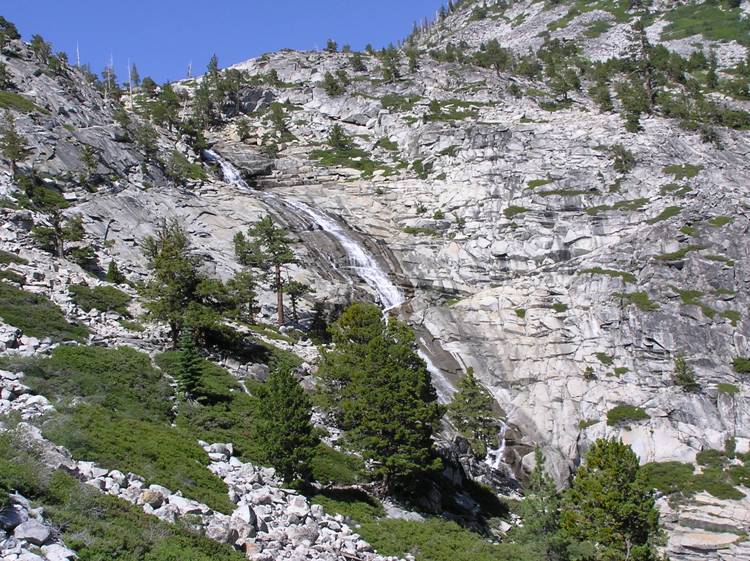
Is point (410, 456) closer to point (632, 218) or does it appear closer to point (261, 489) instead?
point (261, 489)


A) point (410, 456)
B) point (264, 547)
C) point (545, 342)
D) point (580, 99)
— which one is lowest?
point (264, 547)

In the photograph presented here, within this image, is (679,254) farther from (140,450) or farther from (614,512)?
(140,450)

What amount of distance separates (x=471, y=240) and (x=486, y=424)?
28899 mm

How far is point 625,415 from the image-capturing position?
51281 mm

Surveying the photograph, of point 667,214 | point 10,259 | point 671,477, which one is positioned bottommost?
point 671,477

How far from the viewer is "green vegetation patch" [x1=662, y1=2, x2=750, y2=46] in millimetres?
138562

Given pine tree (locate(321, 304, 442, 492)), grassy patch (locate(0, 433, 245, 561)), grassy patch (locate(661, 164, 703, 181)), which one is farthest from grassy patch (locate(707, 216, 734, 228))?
grassy patch (locate(0, 433, 245, 561))

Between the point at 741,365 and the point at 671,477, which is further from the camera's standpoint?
the point at 741,365

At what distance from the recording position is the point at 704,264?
5984 centimetres

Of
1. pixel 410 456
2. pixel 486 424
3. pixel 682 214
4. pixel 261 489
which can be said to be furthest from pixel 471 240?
pixel 261 489

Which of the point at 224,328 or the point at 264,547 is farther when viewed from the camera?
the point at 224,328

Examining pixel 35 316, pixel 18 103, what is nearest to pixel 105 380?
pixel 35 316

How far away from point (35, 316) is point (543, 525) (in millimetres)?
28682

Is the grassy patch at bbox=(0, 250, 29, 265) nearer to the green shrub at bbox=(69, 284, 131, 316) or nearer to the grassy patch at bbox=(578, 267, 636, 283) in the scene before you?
the green shrub at bbox=(69, 284, 131, 316)
